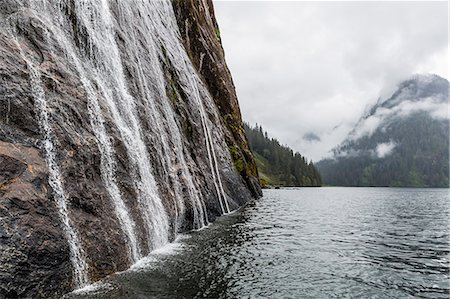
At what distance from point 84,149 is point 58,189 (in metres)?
2.37

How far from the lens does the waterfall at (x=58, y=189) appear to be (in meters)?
10.9

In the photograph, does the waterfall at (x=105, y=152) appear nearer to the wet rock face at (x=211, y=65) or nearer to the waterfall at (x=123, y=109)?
the waterfall at (x=123, y=109)

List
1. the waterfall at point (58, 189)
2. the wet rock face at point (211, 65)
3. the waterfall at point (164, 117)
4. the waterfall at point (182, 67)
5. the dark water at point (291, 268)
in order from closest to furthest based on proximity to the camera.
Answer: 1. the waterfall at point (58, 189)
2. the dark water at point (291, 268)
3. the waterfall at point (164, 117)
4. the waterfall at point (182, 67)
5. the wet rock face at point (211, 65)

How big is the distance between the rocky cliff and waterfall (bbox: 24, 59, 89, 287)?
4 cm

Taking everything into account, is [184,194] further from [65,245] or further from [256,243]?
[65,245]

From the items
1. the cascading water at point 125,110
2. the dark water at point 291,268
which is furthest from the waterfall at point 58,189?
the dark water at point 291,268

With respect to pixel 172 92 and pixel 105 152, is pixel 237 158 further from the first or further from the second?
pixel 105 152

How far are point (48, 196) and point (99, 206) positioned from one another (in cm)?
248

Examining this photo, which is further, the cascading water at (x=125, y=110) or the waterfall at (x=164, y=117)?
the waterfall at (x=164, y=117)

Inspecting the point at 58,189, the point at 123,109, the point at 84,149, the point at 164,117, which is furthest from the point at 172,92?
the point at 58,189

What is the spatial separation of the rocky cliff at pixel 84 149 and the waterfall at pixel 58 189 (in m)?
0.04

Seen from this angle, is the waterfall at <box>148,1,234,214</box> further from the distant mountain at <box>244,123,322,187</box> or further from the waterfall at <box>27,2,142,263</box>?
the distant mountain at <box>244,123,322,187</box>

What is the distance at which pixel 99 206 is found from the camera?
13.0 meters

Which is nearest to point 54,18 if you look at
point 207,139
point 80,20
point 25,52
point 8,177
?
point 80,20
